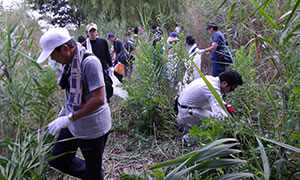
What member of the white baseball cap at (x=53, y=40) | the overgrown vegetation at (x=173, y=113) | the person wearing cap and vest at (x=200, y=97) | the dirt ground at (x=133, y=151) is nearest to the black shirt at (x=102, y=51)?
the overgrown vegetation at (x=173, y=113)

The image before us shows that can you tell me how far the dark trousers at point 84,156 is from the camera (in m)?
2.22

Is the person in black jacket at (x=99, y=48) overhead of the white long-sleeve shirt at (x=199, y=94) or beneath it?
overhead

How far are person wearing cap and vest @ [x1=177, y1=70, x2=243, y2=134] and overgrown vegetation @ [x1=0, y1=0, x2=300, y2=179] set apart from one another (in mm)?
205

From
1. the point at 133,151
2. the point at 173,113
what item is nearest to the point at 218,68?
the point at 173,113

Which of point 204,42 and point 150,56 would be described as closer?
point 150,56

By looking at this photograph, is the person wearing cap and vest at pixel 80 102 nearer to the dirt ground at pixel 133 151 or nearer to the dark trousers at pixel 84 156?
the dark trousers at pixel 84 156

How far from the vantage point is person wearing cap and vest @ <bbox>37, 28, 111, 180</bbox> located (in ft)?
6.68

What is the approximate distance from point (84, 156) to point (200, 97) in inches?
63.2

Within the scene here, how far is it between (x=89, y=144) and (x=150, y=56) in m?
1.79

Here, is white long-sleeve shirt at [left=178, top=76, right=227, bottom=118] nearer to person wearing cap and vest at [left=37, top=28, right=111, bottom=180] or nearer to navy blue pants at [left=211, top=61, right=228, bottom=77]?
person wearing cap and vest at [left=37, top=28, right=111, bottom=180]

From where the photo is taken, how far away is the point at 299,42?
5.59 ft

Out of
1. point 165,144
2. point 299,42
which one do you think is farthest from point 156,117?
point 299,42

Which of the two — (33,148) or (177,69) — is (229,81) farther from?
(33,148)

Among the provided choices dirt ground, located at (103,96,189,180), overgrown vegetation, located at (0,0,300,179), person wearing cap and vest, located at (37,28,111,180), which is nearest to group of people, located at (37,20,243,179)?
person wearing cap and vest, located at (37,28,111,180)
